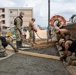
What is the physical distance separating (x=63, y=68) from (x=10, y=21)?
393 feet

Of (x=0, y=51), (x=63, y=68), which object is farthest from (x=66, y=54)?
(x=0, y=51)

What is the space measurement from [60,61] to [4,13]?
122 m

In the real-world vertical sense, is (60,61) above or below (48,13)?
below

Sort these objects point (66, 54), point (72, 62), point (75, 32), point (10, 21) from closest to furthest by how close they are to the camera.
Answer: point (72, 62) < point (66, 54) < point (75, 32) < point (10, 21)

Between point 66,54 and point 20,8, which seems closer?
point 66,54

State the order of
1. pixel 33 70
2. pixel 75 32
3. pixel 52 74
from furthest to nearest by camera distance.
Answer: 1. pixel 75 32
2. pixel 33 70
3. pixel 52 74

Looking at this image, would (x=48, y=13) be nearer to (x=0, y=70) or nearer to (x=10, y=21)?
(x=0, y=70)

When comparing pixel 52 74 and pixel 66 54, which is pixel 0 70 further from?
pixel 66 54

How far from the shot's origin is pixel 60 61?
35.0 feet

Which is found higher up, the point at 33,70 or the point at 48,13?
the point at 48,13

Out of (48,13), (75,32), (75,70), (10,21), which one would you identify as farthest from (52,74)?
(10,21)

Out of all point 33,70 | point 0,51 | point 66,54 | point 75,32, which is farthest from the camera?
point 75,32

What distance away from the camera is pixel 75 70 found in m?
8.34

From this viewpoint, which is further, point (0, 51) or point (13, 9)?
point (13, 9)
